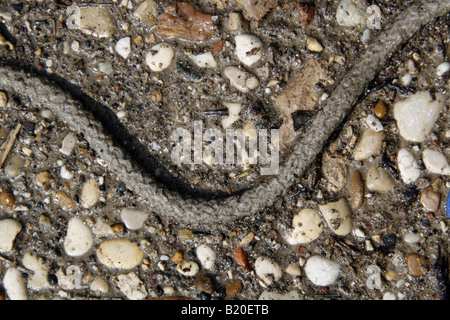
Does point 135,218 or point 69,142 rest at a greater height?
point 69,142

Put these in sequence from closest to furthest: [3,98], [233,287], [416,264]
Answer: [416,264] < [233,287] < [3,98]

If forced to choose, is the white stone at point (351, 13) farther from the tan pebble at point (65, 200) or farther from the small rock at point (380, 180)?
the tan pebble at point (65, 200)

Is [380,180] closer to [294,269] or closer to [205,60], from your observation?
[294,269]

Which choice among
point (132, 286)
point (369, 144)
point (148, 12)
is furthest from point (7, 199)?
point (369, 144)

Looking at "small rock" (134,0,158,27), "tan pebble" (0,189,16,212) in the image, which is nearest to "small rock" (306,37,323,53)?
"small rock" (134,0,158,27)

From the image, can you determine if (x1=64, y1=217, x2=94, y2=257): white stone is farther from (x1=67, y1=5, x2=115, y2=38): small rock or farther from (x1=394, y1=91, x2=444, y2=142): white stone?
(x1=394, y1=91, x2=444, y2=142): white stone

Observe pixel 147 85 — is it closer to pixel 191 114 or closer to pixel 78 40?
pixel 191 114
